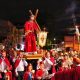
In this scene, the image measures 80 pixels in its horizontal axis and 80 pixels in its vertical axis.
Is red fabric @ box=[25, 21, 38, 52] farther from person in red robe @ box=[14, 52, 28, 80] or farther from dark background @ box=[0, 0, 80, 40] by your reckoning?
dark background @ box=[0, 0, 80, 40]

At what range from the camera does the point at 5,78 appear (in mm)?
12633

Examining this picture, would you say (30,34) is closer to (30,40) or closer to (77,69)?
(30,40)

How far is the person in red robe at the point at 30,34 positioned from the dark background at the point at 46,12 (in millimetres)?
8625

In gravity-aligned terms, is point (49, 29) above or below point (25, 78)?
above

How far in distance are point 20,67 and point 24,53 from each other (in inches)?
50.9

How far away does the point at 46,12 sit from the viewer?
26.5 meters

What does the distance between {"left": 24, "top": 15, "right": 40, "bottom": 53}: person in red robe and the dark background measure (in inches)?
340

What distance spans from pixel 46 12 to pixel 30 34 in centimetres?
1178

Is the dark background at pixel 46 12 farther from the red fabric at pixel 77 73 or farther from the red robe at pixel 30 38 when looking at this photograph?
the red fabric at pixel 77 73

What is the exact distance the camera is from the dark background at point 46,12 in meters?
24.4

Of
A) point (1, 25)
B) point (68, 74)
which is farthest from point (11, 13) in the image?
point (68, 74)

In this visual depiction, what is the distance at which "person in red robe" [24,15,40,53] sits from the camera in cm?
1473

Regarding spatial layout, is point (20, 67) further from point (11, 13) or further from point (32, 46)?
point (11, 13)

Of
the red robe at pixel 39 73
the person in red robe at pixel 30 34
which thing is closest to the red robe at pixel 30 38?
the person in red robe at pixel 30 34
